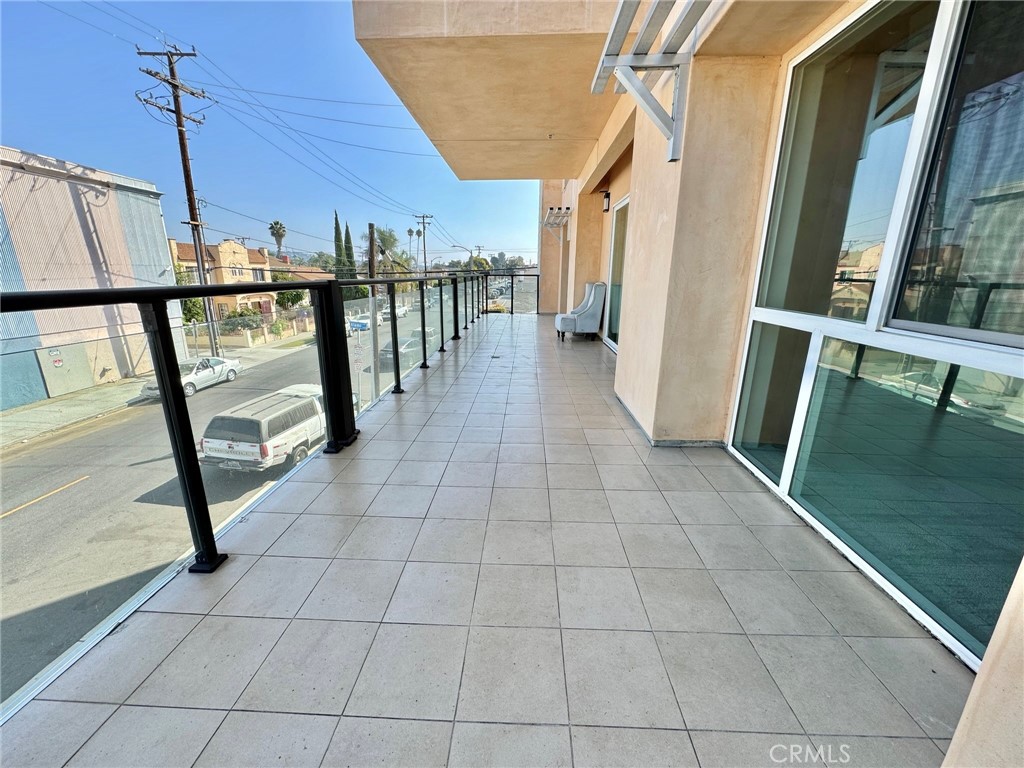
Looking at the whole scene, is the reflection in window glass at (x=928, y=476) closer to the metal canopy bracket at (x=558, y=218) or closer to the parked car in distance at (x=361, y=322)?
the parked car in distance at (x=361, y=322)

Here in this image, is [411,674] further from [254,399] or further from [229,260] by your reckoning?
[229,260]

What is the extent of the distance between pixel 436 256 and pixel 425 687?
38.8 m

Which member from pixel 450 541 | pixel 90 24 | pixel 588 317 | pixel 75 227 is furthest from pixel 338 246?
pixel 450 541

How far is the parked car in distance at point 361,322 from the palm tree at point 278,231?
4145 cm

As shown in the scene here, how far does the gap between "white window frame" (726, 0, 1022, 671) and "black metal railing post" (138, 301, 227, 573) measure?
9.04 ft

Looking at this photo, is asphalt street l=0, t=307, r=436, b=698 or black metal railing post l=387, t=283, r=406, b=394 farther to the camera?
black metal railing post l=387, t=283, r=406, b=394

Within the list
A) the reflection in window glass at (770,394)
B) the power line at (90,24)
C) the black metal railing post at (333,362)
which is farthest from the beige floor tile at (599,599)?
the power line at (90,24)

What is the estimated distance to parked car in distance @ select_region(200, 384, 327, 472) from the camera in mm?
1866

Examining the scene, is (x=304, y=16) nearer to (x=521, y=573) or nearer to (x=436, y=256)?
(x=521, y=573)

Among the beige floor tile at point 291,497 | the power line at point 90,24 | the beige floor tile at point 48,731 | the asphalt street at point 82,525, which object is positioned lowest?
the beige floor tile at point 48,731

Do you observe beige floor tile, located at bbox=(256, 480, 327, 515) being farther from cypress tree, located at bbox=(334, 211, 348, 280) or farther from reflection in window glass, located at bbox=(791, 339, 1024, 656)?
cypress tree, located at bbox=(334, 211, 348, 280)

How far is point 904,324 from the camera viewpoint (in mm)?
1550

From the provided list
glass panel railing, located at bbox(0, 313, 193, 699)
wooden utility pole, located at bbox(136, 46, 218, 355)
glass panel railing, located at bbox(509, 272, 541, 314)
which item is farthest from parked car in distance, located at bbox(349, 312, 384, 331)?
wooden utility pole, located at bbox(136, 46, 218, 355)

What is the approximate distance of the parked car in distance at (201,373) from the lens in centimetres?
147
